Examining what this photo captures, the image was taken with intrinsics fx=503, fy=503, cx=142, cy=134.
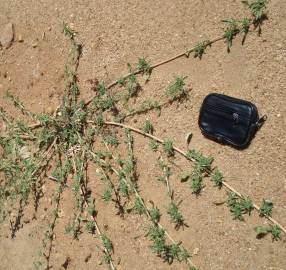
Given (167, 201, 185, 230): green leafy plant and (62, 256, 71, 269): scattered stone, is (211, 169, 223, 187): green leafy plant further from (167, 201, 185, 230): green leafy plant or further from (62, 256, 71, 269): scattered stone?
(62, 256, 71, 269): scattered stone

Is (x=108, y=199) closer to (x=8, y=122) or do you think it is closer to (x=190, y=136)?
(x=190, y=136)

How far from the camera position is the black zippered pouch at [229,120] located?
3830 mm

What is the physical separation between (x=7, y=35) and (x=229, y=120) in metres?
2.25

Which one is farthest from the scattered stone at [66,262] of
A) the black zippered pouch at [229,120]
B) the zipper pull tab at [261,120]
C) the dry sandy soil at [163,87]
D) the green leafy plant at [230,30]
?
the green leafy plant at [230,30]

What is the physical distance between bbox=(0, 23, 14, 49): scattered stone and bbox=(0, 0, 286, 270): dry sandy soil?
0.05 m

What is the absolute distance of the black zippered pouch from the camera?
3.83m

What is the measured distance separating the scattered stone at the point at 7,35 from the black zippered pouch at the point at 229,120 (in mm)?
1959

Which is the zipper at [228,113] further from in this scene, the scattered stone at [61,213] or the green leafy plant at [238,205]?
the scattered stone at [61,213]

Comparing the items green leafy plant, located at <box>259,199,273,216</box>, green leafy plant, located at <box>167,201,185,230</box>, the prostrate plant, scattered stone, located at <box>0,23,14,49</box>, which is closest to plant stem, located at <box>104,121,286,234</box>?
green leafy plant, located at <box>259,199,273,216</box>

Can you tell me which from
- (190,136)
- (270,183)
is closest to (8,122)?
(190,136)

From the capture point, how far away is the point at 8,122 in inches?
181

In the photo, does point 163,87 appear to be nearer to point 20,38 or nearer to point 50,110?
point 50,110

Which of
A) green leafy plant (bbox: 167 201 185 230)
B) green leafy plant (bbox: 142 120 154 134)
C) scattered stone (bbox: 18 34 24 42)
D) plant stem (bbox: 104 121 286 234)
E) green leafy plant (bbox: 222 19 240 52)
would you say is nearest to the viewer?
plant stem (bbox: 104 121 286 234)

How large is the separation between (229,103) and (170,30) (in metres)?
0.79
